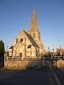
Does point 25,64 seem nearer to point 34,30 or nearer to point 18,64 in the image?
point 18,64

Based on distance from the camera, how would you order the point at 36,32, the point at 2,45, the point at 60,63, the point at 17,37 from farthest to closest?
the point at 36,32 → the point at 2,45 → the point at 17,37 → the point at 60,63

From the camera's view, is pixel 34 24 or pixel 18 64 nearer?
pixel 18 64

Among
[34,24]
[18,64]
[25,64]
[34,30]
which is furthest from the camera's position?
[34,24]

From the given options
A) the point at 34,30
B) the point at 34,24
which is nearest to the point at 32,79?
the point at 34,30

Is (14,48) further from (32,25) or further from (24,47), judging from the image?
(32,25)

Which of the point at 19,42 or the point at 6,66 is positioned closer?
the point at 6,66

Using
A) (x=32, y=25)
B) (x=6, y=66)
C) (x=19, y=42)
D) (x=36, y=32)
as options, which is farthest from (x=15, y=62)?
(x=32, y=25)

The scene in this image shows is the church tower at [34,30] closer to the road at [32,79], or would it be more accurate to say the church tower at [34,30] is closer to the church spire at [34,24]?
the church spire at [34,24]

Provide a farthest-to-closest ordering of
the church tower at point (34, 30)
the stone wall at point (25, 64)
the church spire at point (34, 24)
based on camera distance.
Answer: the church spire at point (34, 24) < the church tower at point (34, 30) < the stone wall at point (25, 64)

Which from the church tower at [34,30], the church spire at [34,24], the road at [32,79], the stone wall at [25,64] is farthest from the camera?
the church spire at [34,24]

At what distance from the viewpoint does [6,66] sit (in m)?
25.5

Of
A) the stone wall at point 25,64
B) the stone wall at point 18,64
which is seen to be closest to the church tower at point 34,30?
the stone wall at point 25,64

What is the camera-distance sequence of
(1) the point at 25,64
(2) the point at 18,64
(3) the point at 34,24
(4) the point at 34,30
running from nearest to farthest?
(1) the point at 25,64, (2) the point at 18,64, (4) the point at 34,30, (3) the point at 34,24

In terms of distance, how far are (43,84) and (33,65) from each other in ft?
43.7
